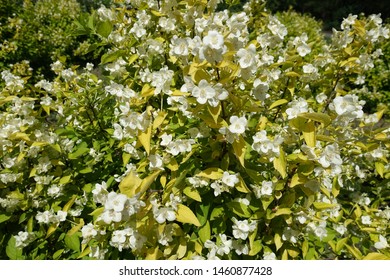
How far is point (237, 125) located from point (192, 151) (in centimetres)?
28

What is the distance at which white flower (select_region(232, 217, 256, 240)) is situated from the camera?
1.52 meters

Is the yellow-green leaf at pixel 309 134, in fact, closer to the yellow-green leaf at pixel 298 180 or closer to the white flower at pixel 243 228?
the yellow-green leaf at pixel 298 180

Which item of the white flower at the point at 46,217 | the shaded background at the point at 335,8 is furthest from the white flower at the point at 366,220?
the shaded background at the point at 335,8

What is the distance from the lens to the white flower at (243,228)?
1.52 metres

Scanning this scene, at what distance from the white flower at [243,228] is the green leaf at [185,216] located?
0.28m

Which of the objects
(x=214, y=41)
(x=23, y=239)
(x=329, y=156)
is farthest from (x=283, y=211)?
(x=23, y=239)

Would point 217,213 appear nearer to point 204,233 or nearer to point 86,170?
point 204,233

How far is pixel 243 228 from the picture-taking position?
1.51 m

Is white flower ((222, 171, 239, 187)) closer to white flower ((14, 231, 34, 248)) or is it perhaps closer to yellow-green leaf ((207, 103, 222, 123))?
yellow-green leaf ((207, 103, 222, 123))

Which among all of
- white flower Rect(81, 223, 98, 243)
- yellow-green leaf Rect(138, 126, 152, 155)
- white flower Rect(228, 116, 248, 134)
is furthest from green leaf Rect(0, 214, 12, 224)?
white flower Rect(228, 116, 248, 134)

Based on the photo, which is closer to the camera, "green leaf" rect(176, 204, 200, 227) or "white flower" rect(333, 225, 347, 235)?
"green leaf" rect(176, 204, 200, 227)

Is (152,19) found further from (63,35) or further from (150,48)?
(63,35)
